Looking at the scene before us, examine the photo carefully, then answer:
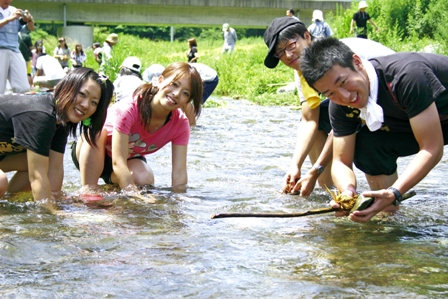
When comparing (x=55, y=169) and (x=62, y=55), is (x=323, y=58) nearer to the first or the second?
(x=55, y=169)

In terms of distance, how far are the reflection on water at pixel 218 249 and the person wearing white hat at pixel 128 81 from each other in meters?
1.86

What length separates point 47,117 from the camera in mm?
3795

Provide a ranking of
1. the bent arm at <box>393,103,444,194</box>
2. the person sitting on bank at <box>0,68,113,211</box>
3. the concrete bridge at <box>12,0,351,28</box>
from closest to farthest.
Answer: the bent arm at <box>393,103,444,194</box> < the person sitting on bank at <box>0,68,113,211</box> < the concrete bridge at <box>12,0,351,28</box>

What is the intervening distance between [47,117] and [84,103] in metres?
0.23

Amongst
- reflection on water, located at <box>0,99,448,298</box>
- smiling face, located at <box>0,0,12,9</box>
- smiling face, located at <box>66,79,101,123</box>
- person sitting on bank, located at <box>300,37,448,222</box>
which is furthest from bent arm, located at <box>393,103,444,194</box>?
smiling face, located at <box>0,0,12,9</box>

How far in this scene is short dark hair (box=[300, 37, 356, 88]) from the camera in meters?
3.10

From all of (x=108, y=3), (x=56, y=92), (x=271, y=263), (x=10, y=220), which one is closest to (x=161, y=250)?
(x=271, y=263)

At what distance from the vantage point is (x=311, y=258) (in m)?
3.00

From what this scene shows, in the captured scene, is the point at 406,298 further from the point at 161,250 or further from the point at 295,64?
the point at 295,64

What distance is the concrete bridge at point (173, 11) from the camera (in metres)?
34.5

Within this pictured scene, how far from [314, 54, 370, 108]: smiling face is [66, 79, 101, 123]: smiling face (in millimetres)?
1403

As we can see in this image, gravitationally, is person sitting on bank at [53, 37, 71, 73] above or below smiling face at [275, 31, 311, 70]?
below

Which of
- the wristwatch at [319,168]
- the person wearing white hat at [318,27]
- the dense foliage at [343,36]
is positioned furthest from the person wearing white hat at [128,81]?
the person wearing white hat at [318,27]

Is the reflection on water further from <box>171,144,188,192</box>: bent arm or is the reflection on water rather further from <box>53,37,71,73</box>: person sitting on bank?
<box>53,37,71,73</box>: person sitting on bank
